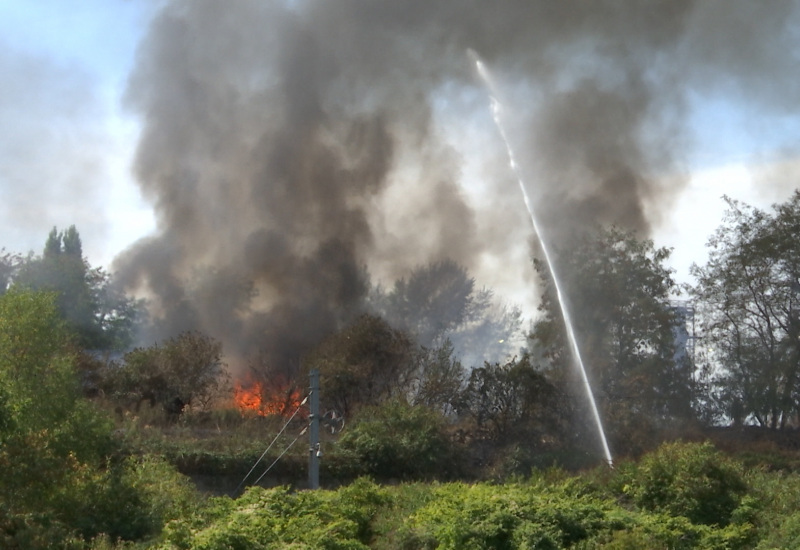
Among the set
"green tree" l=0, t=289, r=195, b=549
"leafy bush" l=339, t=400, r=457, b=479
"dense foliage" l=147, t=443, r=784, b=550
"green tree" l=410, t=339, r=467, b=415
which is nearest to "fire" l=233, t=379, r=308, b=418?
"green tree" l=410, t=339, r=467, b=415

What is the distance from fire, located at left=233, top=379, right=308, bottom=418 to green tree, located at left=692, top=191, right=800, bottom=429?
1684cm

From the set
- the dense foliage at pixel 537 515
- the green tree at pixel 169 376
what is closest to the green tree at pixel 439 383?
the green tree at pixel 169 376

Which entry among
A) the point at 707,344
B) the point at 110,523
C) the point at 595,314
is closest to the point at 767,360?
the point at 707,344

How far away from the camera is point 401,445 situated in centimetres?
3114

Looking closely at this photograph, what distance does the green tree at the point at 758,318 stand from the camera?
122 feet

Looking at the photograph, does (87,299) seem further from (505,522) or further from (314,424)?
(505,522)

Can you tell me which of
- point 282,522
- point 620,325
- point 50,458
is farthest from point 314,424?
point 620,325

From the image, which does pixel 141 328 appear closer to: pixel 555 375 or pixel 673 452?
pixel 555 375

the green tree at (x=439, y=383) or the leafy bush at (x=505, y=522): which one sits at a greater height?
the green tree at (x=439, y=383)

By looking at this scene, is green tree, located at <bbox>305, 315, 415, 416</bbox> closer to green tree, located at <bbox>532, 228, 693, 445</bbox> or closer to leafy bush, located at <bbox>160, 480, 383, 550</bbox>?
green tree, located at <bbox>532, 228, 693, 445</bbox>

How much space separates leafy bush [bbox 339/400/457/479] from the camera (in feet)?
102

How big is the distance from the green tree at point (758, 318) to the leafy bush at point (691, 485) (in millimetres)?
17152

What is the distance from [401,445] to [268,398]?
9.03m

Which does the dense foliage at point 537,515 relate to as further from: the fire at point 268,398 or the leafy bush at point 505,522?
the fire at point 268,398
